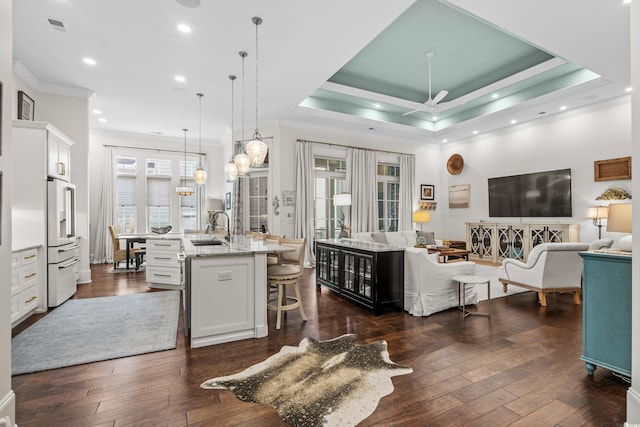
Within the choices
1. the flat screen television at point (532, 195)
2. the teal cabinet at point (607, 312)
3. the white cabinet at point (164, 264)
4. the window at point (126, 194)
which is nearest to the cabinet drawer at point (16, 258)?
the white cabinet at point (164, 264)

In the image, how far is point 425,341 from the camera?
3.02 meters

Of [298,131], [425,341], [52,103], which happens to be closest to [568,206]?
[425,341]

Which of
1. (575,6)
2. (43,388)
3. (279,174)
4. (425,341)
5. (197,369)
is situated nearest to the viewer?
(43,388)

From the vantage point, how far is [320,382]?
7.39 ft

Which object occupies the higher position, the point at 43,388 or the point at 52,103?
the point at 52,103

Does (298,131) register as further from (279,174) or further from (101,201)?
(101,201)

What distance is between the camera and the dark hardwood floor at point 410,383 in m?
1.90

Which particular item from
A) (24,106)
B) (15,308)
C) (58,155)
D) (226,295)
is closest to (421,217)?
(226,295)

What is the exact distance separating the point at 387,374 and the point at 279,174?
540 cm

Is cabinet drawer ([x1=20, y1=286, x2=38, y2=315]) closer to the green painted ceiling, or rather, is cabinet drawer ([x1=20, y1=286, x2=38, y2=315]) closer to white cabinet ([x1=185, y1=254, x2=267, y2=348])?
white cabinet ([x1=185, y1=254, x2=267, y2=348])

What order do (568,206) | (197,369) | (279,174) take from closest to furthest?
(197,369) < (568,206) < (279,174)

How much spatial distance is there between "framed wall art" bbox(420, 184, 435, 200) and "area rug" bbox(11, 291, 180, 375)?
711cm

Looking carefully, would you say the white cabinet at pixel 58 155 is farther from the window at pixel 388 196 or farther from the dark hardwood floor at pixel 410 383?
the window at pixel 388 196

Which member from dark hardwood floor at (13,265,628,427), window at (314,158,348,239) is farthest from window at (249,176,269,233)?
dark hardwood floor at (13,265,628,427)
